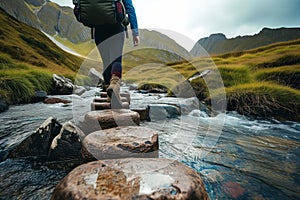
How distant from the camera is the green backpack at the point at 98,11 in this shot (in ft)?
9.53

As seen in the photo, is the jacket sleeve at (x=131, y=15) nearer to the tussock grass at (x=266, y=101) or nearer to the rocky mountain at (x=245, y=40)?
the tussock grass at (x=266, y=101)

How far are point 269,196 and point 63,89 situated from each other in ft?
41.7

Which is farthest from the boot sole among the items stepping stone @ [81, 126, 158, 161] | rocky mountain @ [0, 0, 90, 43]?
rocky mountain @ [0, 0, 90, 43]

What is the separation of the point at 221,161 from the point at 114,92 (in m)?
2.19

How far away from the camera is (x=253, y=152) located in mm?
3297

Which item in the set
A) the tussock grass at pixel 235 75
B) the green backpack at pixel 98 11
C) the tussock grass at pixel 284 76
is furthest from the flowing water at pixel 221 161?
the tussock grass at pixel 235 75

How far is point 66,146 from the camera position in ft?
8.80

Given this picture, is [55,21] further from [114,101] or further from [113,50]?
[114,101]

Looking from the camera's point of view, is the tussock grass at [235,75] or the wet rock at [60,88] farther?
the wet rock at [60,88]

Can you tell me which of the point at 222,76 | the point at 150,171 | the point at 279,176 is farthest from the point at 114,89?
the point at 222,76

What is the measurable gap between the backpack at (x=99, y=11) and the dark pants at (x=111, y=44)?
253 millimetres

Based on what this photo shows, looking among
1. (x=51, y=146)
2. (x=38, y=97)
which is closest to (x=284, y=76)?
(x=51, y=146)

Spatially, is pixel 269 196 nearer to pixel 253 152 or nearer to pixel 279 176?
pixel 279 176

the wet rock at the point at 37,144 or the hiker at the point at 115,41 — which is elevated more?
the hiker at the point at 115,41
